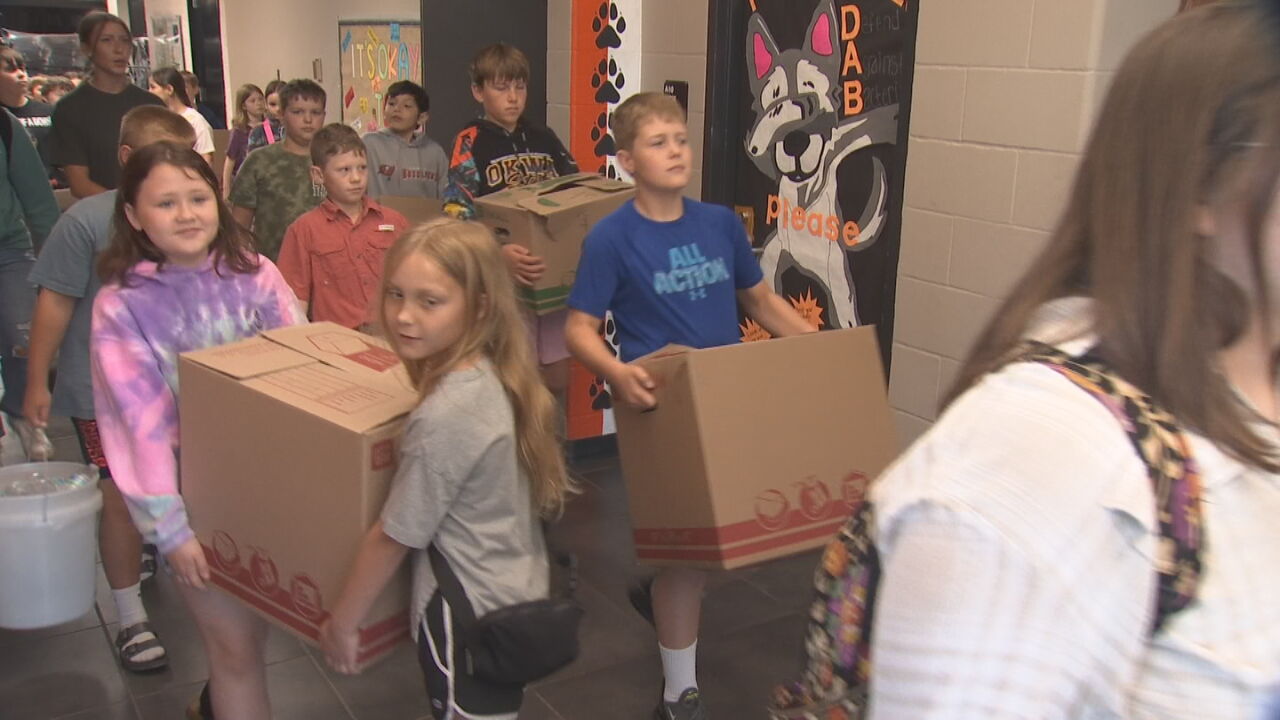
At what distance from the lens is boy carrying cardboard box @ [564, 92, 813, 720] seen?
94.3 inches

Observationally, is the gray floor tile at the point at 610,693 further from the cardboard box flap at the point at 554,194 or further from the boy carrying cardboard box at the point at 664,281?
the cardboard box flap at the point at 554,194

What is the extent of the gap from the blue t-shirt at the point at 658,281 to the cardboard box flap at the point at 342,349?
574mm

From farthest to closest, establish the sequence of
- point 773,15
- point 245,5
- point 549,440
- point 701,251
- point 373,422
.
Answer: point 245,5 < point 773,15 < point 701,251 < point 549,440 < point 373,422

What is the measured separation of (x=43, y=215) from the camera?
3.68 metres

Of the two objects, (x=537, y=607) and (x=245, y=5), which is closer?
(x=537, y=607)

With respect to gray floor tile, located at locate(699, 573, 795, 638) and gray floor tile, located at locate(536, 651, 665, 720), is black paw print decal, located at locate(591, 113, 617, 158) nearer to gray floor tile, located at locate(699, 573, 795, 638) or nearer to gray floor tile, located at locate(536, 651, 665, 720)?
gray floor tile, located at locate(699, 573, 795, 638)

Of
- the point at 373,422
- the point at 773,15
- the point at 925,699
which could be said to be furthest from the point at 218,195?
the point at 773,15

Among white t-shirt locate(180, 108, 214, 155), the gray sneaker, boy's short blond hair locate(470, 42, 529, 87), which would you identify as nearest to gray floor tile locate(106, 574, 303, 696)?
the gray sneaker

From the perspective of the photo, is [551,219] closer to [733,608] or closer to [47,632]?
[733,608]

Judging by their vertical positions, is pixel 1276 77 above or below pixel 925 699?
above

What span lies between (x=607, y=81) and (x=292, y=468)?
286 cm

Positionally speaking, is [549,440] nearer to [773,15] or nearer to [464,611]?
[464,611]

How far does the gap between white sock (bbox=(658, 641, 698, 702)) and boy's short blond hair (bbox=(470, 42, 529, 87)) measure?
2.03 metres

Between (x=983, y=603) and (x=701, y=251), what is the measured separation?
5.97ft
